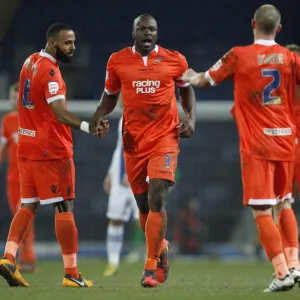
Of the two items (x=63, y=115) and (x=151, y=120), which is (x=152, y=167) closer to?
(x=151, y=120)

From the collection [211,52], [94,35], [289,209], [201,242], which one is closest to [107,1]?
[94,35]

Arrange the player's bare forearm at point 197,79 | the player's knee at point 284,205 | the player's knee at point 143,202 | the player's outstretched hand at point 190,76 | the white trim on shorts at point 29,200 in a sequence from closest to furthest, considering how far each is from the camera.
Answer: the player's bare forearm at point 197,79 → the player's outstretched hand at point 190,76 → the player's knee at point 284,205 → the white trim on shorts at point 29,200 → the player's knee at point 143,202

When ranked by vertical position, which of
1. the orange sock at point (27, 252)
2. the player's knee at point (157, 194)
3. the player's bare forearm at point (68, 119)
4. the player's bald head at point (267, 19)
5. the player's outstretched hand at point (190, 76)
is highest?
the player's bald head at point (267, 19)

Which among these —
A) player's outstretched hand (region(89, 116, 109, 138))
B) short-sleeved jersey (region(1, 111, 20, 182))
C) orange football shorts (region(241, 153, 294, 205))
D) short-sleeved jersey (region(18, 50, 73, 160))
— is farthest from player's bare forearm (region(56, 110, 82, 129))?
short-sleeved jersey (region(1, 111, 20, 182))

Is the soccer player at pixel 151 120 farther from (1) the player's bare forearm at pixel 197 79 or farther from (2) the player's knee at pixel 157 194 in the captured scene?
(1) the player's bare forearm at pixel 197 79

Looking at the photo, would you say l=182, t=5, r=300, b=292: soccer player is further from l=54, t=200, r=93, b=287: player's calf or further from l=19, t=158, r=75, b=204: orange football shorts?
l=54, t=200, r=93, b=287: player's calf

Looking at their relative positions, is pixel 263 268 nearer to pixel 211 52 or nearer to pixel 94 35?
pixel 211 52

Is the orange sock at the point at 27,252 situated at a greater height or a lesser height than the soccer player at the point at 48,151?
lesser

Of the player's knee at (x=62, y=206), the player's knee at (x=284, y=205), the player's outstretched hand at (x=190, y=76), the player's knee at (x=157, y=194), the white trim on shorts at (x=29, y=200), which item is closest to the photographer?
the player's outstretched hand at (x=190, y=76)

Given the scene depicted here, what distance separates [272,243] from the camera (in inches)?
283

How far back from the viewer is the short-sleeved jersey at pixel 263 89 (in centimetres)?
721

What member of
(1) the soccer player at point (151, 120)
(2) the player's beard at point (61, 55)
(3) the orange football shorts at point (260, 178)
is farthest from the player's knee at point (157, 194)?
(2) the player's beard at point (61, 55)

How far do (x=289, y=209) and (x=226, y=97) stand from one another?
44.0 ft

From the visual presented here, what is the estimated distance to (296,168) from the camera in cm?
936
